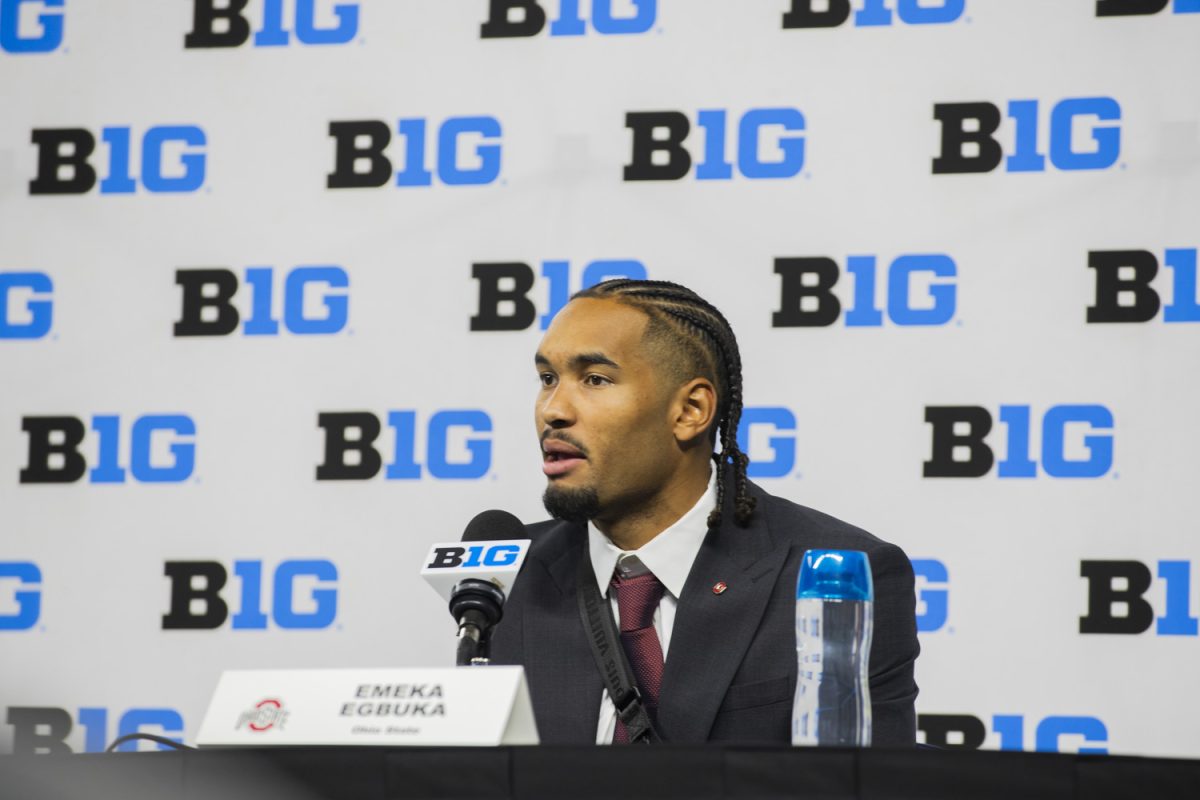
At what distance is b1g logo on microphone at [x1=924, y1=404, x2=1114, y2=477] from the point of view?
3129 mm

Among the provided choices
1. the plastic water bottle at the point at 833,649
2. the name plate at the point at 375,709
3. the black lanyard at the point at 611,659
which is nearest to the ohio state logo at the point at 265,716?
the name plate at the point at 375,709

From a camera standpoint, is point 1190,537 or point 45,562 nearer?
point 1190,537

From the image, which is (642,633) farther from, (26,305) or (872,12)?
(26,305)

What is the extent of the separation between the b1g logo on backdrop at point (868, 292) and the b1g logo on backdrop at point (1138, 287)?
321 mm

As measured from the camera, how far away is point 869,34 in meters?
3.37

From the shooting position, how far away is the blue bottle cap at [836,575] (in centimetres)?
166

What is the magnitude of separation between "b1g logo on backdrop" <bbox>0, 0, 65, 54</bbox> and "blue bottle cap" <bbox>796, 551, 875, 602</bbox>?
2.92 metres

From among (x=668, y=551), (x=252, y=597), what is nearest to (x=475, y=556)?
(x=668, y=551)

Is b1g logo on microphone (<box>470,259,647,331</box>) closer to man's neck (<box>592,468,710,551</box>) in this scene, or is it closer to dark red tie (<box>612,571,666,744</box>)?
man's neck (<box>592,468,710,551</box>)

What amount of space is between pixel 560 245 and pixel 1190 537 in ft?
5.22

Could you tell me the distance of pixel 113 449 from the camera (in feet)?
11.7

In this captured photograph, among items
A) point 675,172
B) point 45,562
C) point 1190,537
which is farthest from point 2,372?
point 1190,537

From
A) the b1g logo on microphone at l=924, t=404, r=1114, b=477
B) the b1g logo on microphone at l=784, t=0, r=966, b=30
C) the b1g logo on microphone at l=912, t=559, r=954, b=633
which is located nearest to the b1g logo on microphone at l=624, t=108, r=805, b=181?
the b1g logo on microphone at l=784, t=0, r=966, b=30

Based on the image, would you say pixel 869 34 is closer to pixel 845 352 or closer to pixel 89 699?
pixel 845 352
